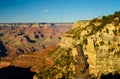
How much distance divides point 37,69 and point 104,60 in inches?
3030

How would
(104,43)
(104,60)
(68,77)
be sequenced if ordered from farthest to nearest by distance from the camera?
1. (68,77)
2. (104,43)
3. (104,60)

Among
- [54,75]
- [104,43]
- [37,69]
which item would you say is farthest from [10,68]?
[104,43]

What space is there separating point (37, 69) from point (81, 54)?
111930 millimetres

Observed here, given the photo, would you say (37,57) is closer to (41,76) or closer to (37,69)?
(37,69)

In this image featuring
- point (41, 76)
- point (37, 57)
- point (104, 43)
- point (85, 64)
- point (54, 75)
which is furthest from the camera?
point (37, 57)

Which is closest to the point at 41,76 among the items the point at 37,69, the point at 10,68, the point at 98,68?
the point at 37,69

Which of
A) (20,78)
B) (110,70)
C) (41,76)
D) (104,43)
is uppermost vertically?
(104,43)

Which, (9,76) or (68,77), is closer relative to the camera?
(68,77)

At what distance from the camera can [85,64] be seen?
37.9 feet

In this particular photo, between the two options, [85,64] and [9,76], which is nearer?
[85,64]

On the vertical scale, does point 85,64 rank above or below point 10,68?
above

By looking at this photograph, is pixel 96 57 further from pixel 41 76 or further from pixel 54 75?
pixel 41 76

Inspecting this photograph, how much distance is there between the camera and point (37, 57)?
150 metres

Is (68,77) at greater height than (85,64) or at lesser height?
lesser
